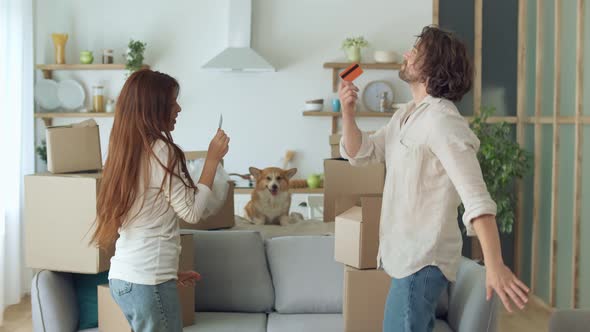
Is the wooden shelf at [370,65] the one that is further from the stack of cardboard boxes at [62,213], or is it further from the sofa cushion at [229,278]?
the stack of cardboard boxes at [62,213]

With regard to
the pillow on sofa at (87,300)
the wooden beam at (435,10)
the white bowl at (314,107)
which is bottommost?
the pillow on sofa at (87,300)

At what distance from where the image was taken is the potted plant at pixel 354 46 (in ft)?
20.2

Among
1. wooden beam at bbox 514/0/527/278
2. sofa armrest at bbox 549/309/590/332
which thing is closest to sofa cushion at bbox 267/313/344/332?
sofa armrest at bbox 549/309/590/332

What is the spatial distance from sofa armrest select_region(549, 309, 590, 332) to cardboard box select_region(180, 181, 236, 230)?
6.06 feet

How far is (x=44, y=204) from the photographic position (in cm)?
260

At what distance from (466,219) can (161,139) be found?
2.91ft

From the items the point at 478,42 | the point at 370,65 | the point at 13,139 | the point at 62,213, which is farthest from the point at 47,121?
the point at 62,213

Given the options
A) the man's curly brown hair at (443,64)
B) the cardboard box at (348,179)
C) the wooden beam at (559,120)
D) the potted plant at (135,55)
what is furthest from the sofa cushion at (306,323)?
the potted plant at (135,55)

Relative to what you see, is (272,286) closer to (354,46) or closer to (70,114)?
(354,46)

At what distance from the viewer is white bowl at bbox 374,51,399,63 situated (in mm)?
6129

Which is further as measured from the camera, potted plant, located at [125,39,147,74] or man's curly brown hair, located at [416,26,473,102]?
potted plant, located at [125,39,147,74]

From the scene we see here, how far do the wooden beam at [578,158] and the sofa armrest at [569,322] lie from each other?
10.1 ft

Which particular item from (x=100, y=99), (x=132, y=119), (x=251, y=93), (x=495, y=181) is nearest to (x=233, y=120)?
(x=251, y=93)

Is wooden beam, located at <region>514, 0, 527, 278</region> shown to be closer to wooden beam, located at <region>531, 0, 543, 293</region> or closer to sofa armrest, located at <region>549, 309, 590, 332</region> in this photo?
wooden beam, located at <region>531, 0, 543, 293</region>
